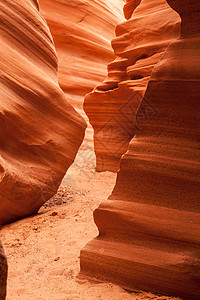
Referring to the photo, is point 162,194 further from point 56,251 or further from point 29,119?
point 29,119

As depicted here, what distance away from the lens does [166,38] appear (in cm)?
482

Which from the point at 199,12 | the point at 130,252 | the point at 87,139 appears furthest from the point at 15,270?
the point at 87,139

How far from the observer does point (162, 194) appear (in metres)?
2.07

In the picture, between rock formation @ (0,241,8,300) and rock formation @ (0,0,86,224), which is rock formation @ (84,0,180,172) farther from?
rock formation @ (0,241,8,300)

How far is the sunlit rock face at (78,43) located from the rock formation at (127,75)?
3.03m

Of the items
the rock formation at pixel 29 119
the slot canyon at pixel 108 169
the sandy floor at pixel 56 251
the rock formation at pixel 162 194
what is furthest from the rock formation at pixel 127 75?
the rock formation at pixel 162 194

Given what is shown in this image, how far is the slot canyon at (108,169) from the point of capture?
197 cm

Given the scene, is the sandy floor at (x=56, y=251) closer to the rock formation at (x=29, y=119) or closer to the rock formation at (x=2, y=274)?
the rock formation at (x=29, y=119)

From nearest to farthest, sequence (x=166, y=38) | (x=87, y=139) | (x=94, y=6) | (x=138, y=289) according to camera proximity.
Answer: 1. (x=138, y=289)
2. (x=166, y=38)
3. (x=87, y=139)
4. (x=94, y=6)

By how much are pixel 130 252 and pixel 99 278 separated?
0.29 meters

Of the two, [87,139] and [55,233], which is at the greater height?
[55,233]

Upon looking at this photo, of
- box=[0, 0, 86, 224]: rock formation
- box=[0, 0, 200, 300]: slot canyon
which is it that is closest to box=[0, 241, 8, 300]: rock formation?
box=[0, 0, 200, 300]: slot canyon

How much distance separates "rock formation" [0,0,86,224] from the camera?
3.31m

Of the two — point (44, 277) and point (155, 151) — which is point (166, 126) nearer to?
point (155, 151)
